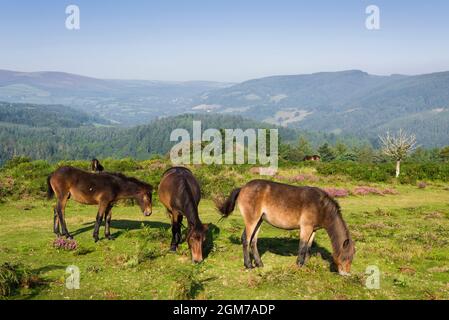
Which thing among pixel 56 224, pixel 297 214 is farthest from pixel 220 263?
pixel 56 224

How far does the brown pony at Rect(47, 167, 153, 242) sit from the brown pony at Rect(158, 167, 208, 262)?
4.25ft

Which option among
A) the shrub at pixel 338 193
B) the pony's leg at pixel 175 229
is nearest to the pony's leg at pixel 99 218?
the pony's leg at pixel 175 229

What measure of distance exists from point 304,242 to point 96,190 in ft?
26.5

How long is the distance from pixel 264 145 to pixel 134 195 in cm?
7427

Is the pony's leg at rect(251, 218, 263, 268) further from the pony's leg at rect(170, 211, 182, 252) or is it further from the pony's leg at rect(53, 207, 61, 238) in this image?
the pony's leg at rect(53, 207, 61, 238)

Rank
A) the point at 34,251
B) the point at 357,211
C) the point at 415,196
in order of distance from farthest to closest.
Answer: the point at 415,196 → the point at 357,211 → the point at 34,251

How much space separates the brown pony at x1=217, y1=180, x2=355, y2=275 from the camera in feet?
35.6

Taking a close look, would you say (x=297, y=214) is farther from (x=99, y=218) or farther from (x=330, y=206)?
(x=99, y=218)

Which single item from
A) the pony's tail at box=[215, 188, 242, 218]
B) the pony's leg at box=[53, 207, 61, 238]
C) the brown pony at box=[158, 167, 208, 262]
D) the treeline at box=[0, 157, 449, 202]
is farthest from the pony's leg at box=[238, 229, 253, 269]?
the treeline at box=[0, 157, 449, 202]

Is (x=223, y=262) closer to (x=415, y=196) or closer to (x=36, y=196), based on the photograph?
(x=36, y=196)

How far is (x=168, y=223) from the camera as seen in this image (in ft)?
62.4

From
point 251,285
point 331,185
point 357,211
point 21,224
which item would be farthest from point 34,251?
point 331,185

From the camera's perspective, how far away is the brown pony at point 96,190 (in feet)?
47.3
